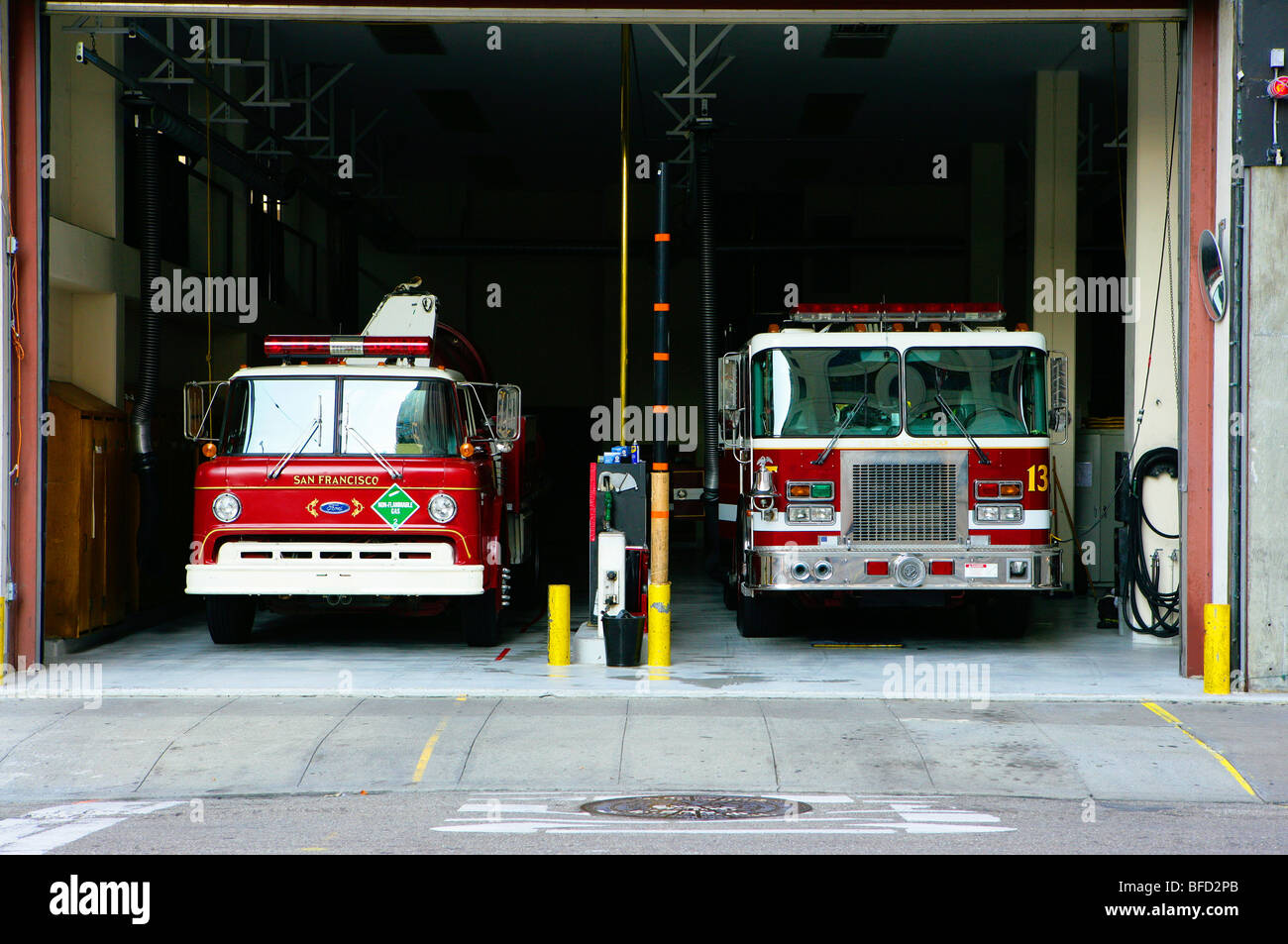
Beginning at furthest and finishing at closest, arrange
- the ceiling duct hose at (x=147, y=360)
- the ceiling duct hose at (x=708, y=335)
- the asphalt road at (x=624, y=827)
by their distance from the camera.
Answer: the ceiling duct hose at (x=708, y=335) → the ceiling duct hose at (x=147, y=360) → the asphalt road at (x=624, y=827)

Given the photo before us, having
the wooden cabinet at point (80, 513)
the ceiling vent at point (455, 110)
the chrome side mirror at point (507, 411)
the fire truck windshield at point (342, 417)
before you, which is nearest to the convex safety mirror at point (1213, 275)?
the chrome side mirror at point (507, 411)

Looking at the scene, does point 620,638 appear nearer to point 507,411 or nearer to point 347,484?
point 507,411

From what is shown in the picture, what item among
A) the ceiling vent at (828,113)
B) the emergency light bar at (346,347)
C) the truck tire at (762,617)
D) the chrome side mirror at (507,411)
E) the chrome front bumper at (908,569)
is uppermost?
the ceiling vent at (828,113)

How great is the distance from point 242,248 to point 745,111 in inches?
323

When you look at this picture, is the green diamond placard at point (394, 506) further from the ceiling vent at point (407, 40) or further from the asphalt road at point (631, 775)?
the ceiling vent at point (407, 40)

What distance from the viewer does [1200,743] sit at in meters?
8.54

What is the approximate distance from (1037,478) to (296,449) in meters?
6.41

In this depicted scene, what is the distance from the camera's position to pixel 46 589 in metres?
12.1

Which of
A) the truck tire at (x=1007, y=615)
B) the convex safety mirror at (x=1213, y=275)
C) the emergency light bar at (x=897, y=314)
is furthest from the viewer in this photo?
the truck tire at (x=1007, y=615)

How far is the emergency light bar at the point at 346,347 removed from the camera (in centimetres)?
1213

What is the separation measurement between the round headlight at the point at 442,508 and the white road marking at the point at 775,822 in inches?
178

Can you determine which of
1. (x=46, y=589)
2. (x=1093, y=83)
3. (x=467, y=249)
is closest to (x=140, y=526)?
(x=46, y=589)

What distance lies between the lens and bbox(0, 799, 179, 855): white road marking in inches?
247

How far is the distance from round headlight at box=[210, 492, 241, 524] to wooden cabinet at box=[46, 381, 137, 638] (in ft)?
4.98
